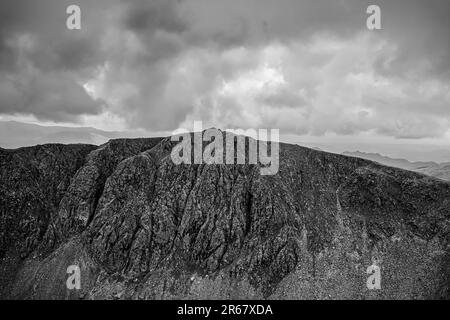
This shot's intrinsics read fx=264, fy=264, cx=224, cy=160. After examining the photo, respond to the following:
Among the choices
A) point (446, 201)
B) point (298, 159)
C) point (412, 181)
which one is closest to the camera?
point (446, 201)

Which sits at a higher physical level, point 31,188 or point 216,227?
point 31,188

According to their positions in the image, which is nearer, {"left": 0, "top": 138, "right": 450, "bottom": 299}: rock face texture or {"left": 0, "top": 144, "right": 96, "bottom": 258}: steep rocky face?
{"left": 0, "top": 138, "right": 450, "bottom": 299}: rock face texture

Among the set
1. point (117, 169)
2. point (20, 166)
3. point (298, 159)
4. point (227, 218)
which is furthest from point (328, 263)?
point (20, 166)

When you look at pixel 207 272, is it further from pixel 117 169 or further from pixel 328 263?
pixel 117 169

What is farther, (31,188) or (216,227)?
(31,188)

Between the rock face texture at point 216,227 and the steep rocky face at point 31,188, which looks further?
the steep rocky face at point 31,188
